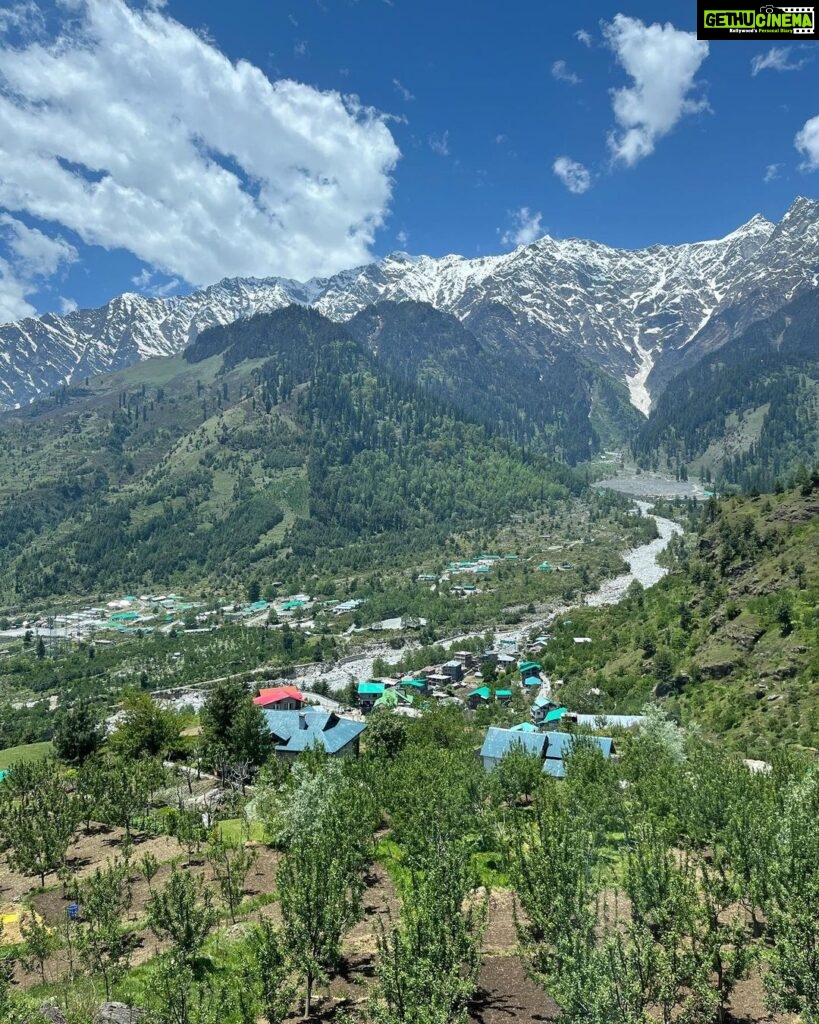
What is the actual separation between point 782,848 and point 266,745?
3779 centimetres

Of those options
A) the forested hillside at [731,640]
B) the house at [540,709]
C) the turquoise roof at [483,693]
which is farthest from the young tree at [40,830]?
the turquoise roof at [483,693]

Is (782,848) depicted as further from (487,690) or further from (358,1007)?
(487,690)

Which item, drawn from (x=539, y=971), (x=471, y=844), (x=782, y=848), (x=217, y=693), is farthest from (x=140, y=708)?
(x=782, y=848)

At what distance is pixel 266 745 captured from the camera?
5062cm

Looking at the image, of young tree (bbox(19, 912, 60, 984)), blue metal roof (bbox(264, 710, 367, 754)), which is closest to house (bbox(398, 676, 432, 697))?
blue metal roof (bbox(264, 710, 367, 754))

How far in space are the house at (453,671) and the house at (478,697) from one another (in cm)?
1526

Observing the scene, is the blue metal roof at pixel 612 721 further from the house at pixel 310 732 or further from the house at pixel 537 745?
the house at pixel 310 732

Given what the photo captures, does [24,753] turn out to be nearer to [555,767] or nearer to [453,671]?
[555,767]

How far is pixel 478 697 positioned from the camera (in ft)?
333

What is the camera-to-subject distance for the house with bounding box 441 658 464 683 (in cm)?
11856

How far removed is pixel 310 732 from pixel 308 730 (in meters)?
0.47

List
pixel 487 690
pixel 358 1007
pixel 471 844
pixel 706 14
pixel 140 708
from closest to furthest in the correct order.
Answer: pixel 358 1007 < pixel 706 14 < pixel 471 844 < pixel 140 708 < pixel 487 690

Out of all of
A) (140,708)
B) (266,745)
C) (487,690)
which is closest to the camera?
(266,745)

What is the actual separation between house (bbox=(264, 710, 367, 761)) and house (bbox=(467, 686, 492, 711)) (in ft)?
129
